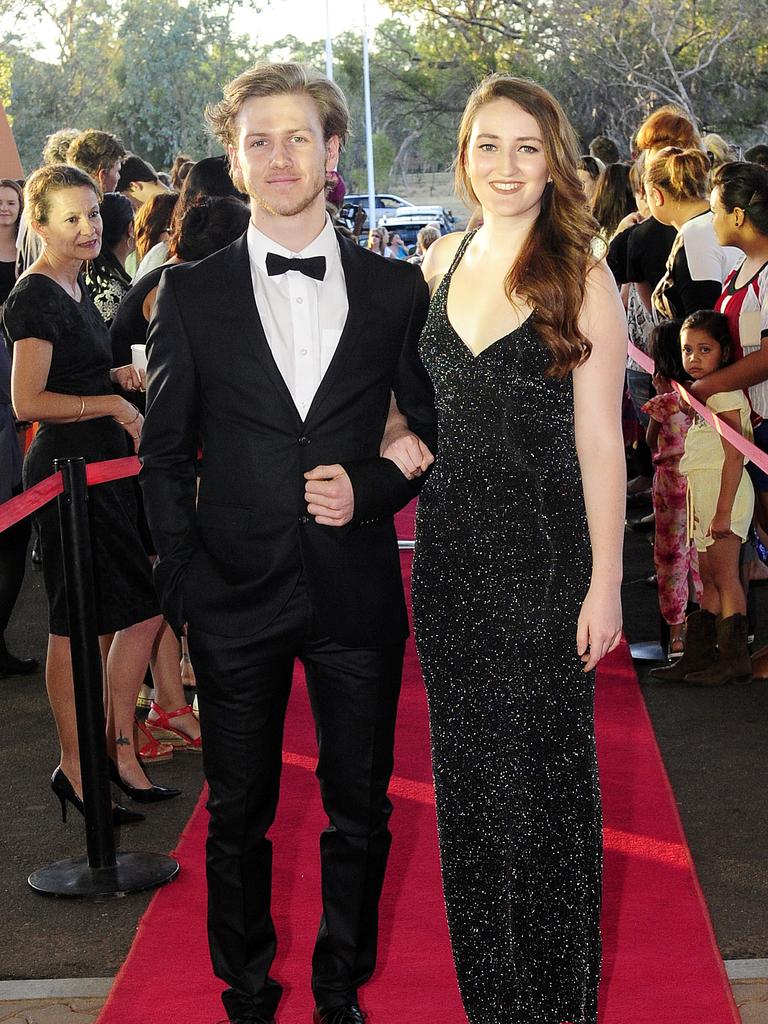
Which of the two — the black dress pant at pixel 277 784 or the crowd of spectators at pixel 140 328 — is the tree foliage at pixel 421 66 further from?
the black dress pant at pixel 277 784

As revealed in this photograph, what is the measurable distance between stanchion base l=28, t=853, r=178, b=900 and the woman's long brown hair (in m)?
2.17

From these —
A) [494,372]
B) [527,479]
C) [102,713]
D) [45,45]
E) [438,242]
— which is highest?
[45,45]

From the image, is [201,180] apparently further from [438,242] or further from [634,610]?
[634,610]

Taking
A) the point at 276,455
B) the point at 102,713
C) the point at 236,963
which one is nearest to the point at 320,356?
the point at 276,455

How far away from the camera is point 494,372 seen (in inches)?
119

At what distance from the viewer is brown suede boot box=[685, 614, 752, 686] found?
6098 millimetres

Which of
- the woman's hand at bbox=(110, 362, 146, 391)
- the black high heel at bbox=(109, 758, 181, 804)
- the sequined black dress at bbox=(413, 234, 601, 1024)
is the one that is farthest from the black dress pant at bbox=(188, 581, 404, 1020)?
the woman's hand at bbox=(110, 362, 146, 391)

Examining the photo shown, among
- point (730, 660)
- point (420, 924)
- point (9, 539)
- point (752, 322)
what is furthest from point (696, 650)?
point (9, 539)

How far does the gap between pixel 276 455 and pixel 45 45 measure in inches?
2624

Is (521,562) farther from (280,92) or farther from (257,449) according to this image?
(280,92)

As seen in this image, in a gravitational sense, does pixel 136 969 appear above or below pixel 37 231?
below

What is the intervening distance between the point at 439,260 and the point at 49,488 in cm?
146

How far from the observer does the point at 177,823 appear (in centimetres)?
477

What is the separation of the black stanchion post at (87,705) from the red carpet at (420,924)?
0.20 metres
